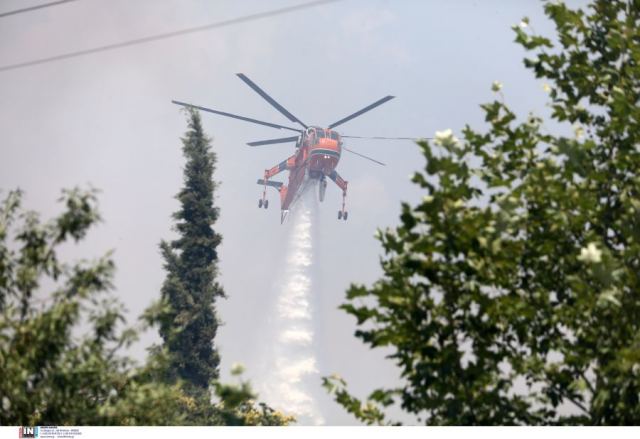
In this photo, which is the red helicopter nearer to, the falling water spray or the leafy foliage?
the falling water spray

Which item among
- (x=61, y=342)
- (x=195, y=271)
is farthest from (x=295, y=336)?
(x=61, y=342)

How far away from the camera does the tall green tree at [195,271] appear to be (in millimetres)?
57794

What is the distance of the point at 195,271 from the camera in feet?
200

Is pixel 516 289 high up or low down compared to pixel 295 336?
down

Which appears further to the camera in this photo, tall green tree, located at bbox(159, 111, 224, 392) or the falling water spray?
the falling water spray

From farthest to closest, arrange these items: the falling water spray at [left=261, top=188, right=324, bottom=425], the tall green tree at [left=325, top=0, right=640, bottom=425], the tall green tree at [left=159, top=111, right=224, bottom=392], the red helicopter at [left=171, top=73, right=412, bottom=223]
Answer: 1. the falling water spray at [left=261, top=188, right=324, bottom=425]
2. the red helicopter at [left=171, top=73, right=412, bottom=223]
3. the tall green tree at [left=159, top=111, right=224, bottom=392]
4. the tall green tree at [left=325, top=0, right=640, bottom=425]

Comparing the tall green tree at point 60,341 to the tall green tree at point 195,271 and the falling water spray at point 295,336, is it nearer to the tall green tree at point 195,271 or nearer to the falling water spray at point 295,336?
Result: the tall green tree at point 195,271

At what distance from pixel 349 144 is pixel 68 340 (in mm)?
104720

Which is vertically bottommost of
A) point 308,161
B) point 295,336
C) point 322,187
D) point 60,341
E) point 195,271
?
point 60,341

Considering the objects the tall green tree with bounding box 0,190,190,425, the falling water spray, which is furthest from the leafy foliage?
the falling water spray

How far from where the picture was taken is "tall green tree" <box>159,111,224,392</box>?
57794 mm

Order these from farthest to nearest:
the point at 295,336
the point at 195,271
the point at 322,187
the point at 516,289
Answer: the point at 295,336 < the point at 322,187 < the point at 195,271 < the point at 516,289

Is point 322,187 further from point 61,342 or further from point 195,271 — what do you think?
point 61,342

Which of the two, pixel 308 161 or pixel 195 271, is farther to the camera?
pixel 308 161
